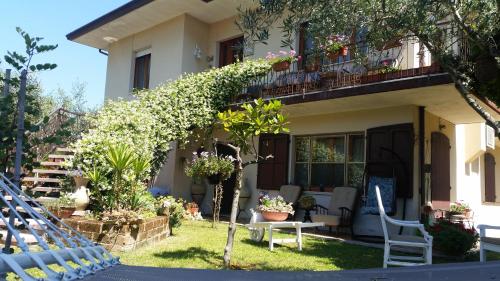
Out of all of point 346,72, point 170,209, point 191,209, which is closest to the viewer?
point 170,209

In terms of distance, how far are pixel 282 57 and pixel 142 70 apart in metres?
6.29

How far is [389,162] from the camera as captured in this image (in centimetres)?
871

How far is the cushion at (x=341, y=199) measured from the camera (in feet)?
29.6

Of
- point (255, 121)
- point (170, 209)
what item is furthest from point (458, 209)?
point (170, 209)

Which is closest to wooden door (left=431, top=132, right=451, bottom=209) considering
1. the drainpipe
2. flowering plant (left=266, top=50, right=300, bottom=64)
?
the drainpipe

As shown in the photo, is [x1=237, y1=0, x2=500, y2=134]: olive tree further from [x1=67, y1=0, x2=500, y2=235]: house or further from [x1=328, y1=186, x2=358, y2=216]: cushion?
[x1=328, y1=186, x2=358, y2=216]: cushion

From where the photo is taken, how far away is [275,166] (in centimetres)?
1084

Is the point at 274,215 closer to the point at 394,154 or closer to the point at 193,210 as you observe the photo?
the point at 394,154

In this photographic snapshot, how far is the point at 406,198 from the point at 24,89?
24.3 feet

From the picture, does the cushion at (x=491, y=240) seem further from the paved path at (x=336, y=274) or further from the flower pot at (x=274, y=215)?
the paved path at (x=336, y=274)

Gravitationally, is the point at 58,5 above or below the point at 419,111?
above

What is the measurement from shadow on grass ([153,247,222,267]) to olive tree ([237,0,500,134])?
2.87m

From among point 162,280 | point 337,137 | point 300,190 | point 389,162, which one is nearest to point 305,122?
point 337,137

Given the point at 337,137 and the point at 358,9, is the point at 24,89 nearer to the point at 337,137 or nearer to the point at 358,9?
the point at 358,9
